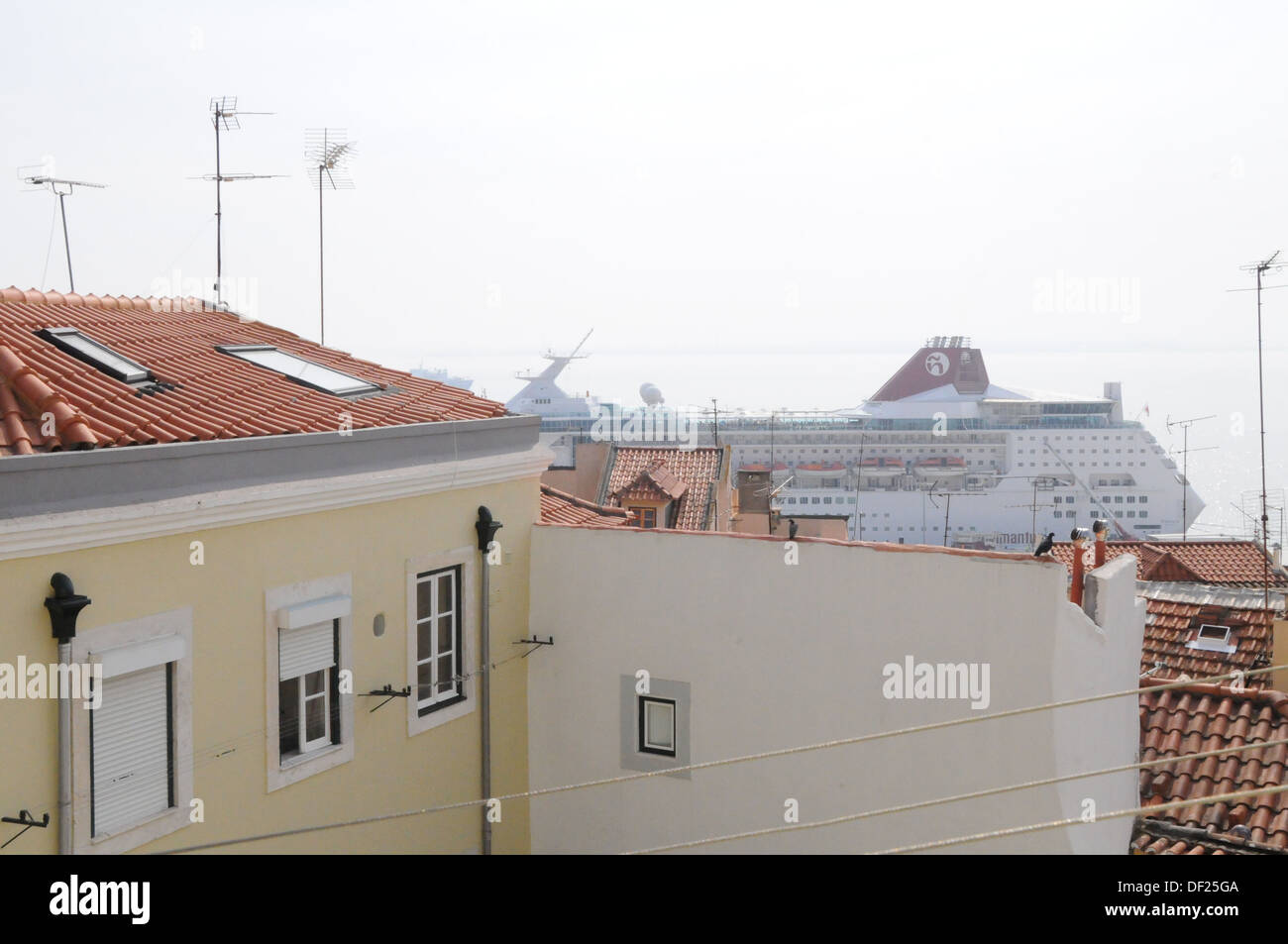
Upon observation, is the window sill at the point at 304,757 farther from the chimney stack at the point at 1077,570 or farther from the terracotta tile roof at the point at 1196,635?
the terracotta tile roof at the point at 1196,635

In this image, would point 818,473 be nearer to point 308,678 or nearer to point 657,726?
point 657,726

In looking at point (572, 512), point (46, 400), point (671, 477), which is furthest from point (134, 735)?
point (671, 477)

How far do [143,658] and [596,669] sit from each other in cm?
305

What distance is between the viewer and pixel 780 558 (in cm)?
645

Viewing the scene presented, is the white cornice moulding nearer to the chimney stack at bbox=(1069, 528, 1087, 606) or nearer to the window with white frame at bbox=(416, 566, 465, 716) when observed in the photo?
the window with white frame at bbox=(416, 566, 465, 716)

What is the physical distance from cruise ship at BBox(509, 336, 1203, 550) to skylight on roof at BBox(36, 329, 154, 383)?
48073 mm

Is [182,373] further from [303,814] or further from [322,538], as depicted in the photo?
[303,814]

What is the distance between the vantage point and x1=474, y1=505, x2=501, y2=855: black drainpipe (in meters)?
6.63

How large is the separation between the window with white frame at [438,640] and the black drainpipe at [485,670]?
0.15 metres

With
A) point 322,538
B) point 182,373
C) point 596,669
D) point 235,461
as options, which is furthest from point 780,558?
point 182,373

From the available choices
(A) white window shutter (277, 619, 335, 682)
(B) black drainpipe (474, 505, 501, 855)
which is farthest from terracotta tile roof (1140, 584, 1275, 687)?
(A) white window shutter (277, 619, 335, 682)

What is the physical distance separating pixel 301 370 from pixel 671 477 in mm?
11612

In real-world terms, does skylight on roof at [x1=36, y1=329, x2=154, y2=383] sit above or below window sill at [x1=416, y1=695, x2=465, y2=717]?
above

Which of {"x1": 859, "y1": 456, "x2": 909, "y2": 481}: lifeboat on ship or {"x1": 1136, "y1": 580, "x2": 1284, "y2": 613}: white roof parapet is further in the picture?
{"x1": 859, "y1": 456, "x2": 909, "y2": 481}: lifeboat on ship
